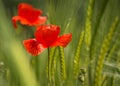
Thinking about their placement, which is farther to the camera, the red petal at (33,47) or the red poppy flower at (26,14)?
the red poppy flower at (26,14)

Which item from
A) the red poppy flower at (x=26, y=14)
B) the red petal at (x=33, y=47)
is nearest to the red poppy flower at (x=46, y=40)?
the red petal at (x=33, y=47)

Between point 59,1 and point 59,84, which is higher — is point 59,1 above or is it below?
above

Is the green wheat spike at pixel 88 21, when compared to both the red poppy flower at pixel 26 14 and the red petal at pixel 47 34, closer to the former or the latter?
the red petal at pixel 47 34

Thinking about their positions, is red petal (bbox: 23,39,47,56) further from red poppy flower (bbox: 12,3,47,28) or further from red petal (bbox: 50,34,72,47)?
red poppy flower (bbox: 12,3,47,28)

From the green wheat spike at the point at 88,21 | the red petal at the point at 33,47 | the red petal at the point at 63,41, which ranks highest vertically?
the green wheat spike at the point at 88,21
